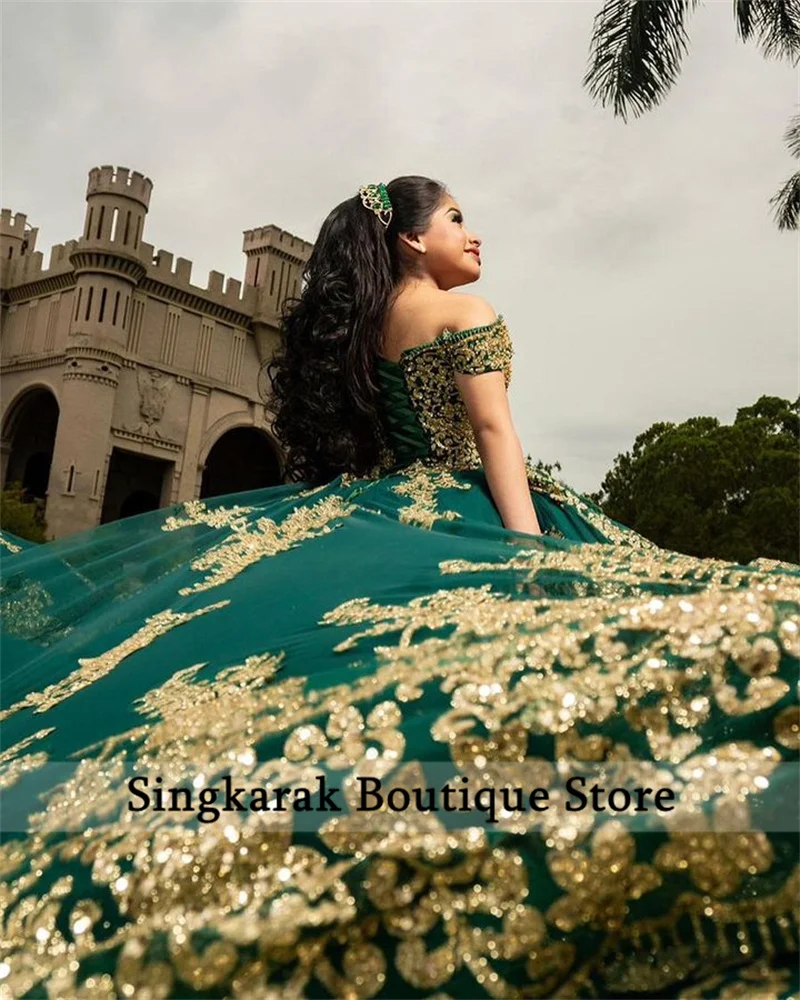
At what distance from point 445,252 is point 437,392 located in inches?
22.6

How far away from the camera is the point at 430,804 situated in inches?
48.4

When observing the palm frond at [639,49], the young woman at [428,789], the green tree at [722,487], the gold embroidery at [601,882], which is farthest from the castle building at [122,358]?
the gold embroidery at [601,882]

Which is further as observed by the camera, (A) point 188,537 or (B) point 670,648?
(A) point 188,537

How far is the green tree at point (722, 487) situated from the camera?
19.2 metres

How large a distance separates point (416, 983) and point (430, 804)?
0.68 ft

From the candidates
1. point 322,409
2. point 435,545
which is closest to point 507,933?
point 435,545

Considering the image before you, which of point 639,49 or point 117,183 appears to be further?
point 117,183

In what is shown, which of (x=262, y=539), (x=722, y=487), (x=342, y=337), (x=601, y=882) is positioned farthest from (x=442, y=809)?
(x=722, y=487)

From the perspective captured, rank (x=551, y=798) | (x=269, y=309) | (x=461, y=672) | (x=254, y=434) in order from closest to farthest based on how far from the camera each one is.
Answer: (x=551, y=798), (x=461, y=672), (x=269, y=309), (x=254, y=434)

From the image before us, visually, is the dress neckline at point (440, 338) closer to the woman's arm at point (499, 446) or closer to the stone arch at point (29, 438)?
the woman's arm at point (499, 446)

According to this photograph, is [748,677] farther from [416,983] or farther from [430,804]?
[416,983]

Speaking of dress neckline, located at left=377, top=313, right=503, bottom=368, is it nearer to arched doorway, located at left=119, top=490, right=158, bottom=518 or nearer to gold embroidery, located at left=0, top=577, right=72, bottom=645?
gold embroidery, located at left=0, top=577, right=72, bottom=645

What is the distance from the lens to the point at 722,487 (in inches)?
802

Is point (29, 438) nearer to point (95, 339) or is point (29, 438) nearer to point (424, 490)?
point (95, 339)
